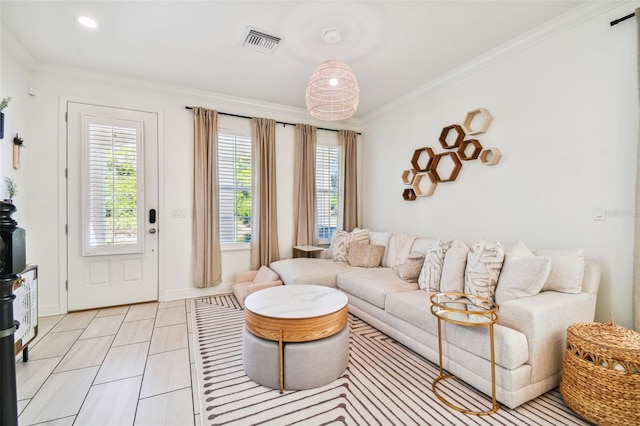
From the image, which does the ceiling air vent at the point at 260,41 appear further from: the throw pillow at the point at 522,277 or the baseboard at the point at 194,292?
the baseboard at the point at 194,292

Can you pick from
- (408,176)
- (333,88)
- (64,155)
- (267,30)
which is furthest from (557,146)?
(64,155)

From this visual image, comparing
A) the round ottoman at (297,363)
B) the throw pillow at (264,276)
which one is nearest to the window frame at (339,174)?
the throw pillow at (264,276)

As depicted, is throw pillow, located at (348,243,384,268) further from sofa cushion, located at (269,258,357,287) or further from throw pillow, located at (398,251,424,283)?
throw pillow, located at (398,251,424,283)

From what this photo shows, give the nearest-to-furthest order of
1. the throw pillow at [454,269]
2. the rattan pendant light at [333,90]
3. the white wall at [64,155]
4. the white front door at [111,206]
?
the rattan pendant light at [333,90] → the throw pillow at [454,269] → the white wall at [64,155] → the white front door at [111,206]

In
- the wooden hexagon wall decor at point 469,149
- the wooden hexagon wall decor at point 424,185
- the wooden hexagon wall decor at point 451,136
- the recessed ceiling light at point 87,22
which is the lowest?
the wooden hexagon wall decor at point 424,185

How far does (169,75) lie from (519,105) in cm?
386

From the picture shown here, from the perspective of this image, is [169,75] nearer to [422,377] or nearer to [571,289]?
[422,377]

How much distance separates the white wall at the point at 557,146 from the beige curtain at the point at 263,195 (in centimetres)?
227

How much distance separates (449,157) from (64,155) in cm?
452

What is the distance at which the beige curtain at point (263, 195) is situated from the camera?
423 centimetres

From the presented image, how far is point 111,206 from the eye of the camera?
3.48m

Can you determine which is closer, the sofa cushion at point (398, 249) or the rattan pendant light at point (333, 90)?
the rattan pendant light at point (333, 90)

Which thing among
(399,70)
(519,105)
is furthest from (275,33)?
(519,105)

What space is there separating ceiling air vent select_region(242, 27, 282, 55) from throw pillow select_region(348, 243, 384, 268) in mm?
2587
